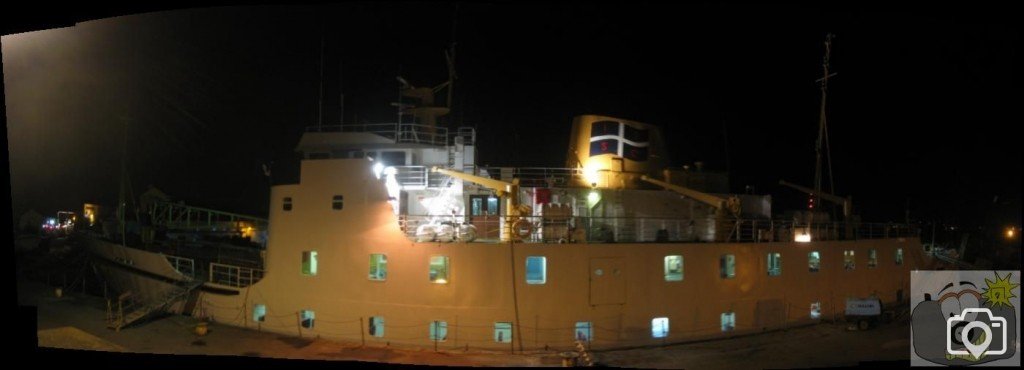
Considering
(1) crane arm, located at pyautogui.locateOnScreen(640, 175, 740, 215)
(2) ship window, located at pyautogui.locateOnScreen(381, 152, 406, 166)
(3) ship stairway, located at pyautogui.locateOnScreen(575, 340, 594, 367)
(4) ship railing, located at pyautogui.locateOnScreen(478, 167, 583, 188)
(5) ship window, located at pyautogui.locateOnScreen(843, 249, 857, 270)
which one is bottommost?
(3) ship stairway, located at pyautogui.locateOnScreen(575, 340, 594, 367)

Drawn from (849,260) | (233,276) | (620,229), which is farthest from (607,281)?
(233,276)

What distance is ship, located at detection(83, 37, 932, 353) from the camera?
1322cm

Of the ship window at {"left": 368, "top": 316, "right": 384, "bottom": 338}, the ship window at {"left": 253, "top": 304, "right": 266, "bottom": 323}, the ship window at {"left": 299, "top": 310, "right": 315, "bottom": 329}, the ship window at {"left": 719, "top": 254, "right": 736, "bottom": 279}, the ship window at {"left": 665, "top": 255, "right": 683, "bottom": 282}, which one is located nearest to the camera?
the ship window at {"left": 368, "top": 316, "right": 384, "bottom": 338}

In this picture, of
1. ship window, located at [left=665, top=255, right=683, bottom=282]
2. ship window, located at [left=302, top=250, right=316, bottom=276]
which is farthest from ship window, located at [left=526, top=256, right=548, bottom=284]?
ship window, located at [left=302, top=250, right=316, bottom=276]

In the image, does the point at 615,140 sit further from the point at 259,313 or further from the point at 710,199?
the point at 259,313

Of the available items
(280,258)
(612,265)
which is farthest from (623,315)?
(280,258)

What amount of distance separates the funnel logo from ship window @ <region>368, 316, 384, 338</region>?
9973 mm

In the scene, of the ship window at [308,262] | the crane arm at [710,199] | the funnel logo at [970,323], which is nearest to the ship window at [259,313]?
the ship window at [308,262]

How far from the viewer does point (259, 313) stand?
14859 millimetres

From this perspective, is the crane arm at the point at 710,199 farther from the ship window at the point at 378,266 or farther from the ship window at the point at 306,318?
the ship window at the point at 306,318

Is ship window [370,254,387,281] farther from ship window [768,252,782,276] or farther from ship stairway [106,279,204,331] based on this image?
ship window [768,252,782,276]

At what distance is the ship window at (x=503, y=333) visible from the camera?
13109 millimetres

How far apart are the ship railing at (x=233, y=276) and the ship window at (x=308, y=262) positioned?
5.51ft

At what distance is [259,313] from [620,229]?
30.7 feet
